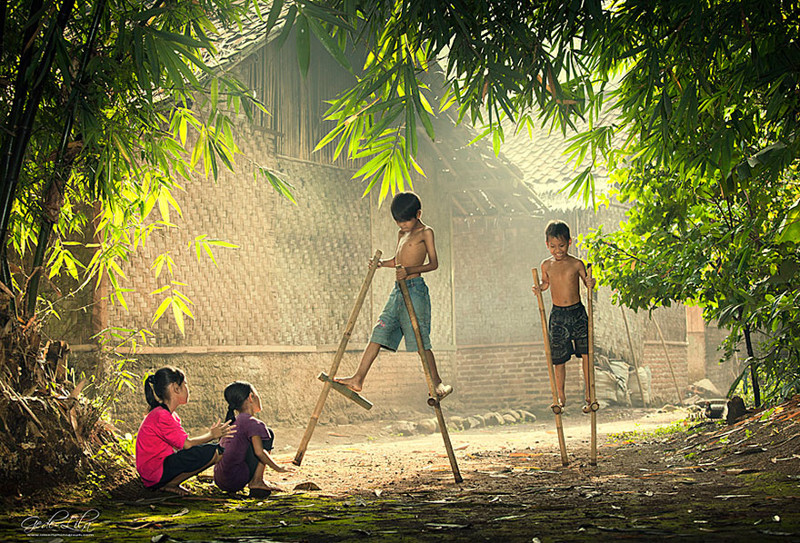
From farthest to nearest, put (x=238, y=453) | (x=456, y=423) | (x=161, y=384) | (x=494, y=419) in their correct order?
(x=494, y=419) → (x=456, y=423) → (x=238, y=453) → (x=161, y=384)

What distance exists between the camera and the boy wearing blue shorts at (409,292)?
4.86m

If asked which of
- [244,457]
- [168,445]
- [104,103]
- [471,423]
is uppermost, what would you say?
[104,103]

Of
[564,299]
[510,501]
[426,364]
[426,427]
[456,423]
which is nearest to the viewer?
[510,501]

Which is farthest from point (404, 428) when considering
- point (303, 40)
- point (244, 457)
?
point (303, 40)

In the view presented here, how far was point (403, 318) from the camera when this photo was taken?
4.97 metres

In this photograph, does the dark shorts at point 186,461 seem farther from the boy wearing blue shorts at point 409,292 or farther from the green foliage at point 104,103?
the green foliage at point 104,103

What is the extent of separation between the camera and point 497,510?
3512 millimetres

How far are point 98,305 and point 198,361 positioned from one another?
171cm

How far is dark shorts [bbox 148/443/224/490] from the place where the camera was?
408cm

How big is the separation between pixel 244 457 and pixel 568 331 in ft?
9.02

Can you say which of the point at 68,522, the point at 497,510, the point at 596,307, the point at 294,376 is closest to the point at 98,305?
the point at 294,376

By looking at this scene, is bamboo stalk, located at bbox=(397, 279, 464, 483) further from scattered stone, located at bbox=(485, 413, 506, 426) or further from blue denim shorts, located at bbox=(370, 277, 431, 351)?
scattered stone, located at bbox=(485, 413, 506, 426)

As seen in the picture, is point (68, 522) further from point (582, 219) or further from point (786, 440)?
point (582, 219)

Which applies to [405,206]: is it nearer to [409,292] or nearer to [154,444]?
[409,292]
